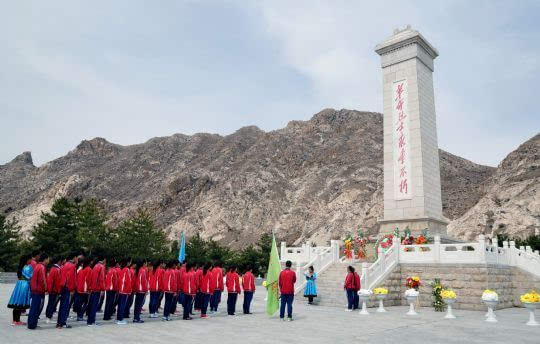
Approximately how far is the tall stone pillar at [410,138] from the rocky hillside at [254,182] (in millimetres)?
26828

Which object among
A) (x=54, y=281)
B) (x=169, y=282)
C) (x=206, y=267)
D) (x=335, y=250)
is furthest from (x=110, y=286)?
(x=335, y=250)

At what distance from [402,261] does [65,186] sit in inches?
3586

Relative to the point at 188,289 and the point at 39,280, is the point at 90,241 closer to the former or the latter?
the point at 188,289

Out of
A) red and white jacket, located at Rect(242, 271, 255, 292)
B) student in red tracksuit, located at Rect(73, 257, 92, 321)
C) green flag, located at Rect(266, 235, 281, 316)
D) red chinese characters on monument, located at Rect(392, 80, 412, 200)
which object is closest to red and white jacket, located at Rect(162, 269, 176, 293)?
student in red tracksuit, located at Rect(73, 257, 92, 321)

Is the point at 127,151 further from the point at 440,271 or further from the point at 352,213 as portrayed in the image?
the point at 440,271

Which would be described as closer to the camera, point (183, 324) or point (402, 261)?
point (183, 324)

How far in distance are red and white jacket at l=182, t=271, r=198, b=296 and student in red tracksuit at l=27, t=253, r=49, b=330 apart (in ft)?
12.5

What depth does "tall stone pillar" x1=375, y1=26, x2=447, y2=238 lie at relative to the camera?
71.6 ft

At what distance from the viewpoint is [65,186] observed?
93750 mm

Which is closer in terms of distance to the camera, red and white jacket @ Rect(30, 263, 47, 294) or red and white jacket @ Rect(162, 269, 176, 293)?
red and white jacket @ Rect(30, 263, 47, 294)

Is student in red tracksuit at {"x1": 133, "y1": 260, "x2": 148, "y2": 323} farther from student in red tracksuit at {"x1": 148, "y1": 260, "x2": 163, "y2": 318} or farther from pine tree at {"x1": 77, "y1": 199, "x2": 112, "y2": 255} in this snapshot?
pine tree at {"x1": 77, "y1": 199, "x2": 112, "y2": 255}

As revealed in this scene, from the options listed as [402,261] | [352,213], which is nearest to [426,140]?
[402,261]

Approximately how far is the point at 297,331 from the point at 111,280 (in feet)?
16.7

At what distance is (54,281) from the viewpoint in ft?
33.0
